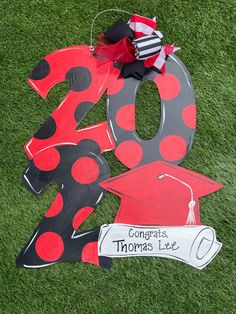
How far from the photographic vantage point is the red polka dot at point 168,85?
3.82 feet

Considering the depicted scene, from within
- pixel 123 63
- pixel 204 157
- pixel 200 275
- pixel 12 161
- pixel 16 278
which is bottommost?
pixel 200 275

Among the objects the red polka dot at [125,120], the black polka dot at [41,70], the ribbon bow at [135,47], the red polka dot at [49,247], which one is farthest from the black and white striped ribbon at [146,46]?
the red polka dot at [49,247]

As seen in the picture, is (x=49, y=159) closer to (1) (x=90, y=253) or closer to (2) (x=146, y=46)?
(1) (x=90, y=253)

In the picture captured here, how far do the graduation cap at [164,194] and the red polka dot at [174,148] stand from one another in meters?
0.02

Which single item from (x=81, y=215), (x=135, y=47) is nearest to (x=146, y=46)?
(x=135, y=47)

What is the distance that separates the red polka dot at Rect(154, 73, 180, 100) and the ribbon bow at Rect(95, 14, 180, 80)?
0.07ft

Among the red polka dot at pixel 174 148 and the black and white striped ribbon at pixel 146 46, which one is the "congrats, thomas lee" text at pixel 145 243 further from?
the black and white striped ribbon at pixel 146 46

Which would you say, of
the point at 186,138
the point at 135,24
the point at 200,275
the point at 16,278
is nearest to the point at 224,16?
the point at 135,24

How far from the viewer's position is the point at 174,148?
116 centimetres

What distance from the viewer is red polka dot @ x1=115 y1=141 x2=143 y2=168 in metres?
1.17

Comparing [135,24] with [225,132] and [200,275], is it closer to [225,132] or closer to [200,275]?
[225,132]

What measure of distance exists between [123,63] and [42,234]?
52cm

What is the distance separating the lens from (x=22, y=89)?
1223mm

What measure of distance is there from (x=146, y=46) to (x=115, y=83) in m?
0.13
